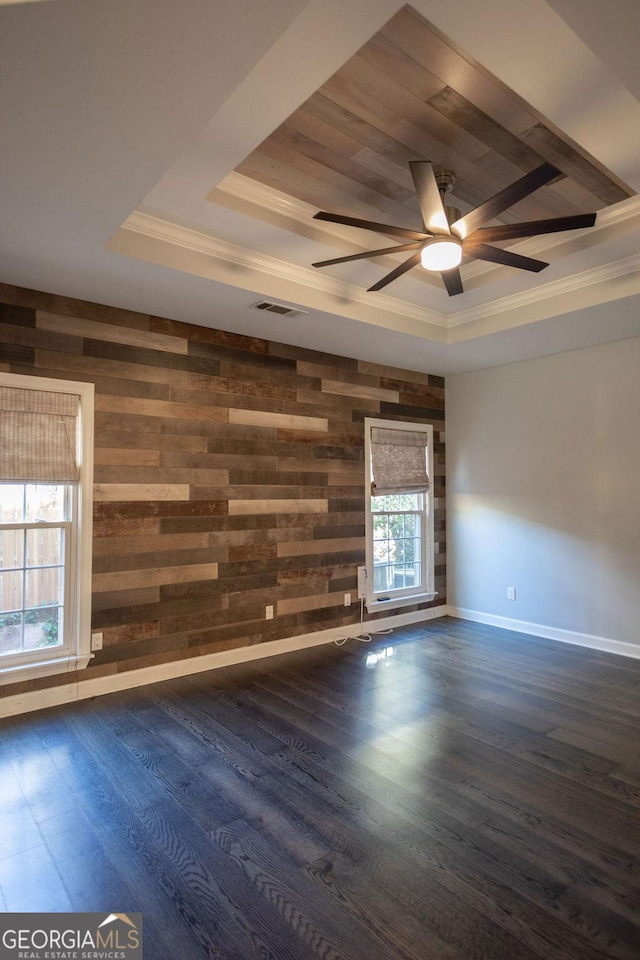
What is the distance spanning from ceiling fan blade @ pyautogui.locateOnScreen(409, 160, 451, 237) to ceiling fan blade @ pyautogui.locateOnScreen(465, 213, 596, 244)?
0.60 ft

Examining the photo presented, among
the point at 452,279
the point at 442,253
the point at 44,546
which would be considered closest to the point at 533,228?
the point at 442,253

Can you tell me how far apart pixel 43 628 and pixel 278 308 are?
271 centimetres

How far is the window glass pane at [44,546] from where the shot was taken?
3.56 meters

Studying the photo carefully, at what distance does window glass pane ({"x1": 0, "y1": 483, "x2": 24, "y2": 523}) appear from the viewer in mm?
3447

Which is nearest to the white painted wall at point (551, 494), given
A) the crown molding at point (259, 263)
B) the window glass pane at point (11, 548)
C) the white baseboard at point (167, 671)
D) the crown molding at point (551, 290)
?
the crown molding at point (551, 290)

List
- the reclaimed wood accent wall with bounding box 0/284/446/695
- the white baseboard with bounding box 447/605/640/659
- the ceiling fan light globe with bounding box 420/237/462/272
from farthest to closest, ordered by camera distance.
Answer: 1. the white baseboard with bounding box 447/605/640/659
2. the reclaimed wood accent wall with bounding box 0/284/446/695
3. the ceiling fan light globe with bounding box 420/237/462/272

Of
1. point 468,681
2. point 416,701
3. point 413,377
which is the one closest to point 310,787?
point 416,701

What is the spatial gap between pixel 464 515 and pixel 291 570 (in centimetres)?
221

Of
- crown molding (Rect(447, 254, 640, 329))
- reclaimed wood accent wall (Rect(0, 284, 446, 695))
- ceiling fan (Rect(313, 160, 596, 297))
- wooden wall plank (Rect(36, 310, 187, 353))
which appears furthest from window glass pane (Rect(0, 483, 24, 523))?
crown molding (Rect(447, 254, 640, 329))

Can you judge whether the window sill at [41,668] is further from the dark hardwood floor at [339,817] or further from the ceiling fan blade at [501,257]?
the ceiling fan blade at [501,257]

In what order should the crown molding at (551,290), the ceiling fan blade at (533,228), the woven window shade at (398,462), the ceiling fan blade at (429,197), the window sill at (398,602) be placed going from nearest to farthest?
the ceiling fan blade at (429,197) → the ceiling fan blade at (533,228) → the crown molding at (551,290) → the window sill at (398,602) → the woven window shade at (398,462)

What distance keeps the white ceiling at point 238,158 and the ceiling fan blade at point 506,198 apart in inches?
14.1

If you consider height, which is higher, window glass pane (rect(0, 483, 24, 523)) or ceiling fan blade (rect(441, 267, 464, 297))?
ceiling fan blade (rect(441, 267, 464, 297))

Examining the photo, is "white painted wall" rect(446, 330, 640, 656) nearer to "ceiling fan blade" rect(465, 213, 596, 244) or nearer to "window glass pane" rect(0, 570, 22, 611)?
"ceiling fan blade" rect(465, 213, 596, 244)
